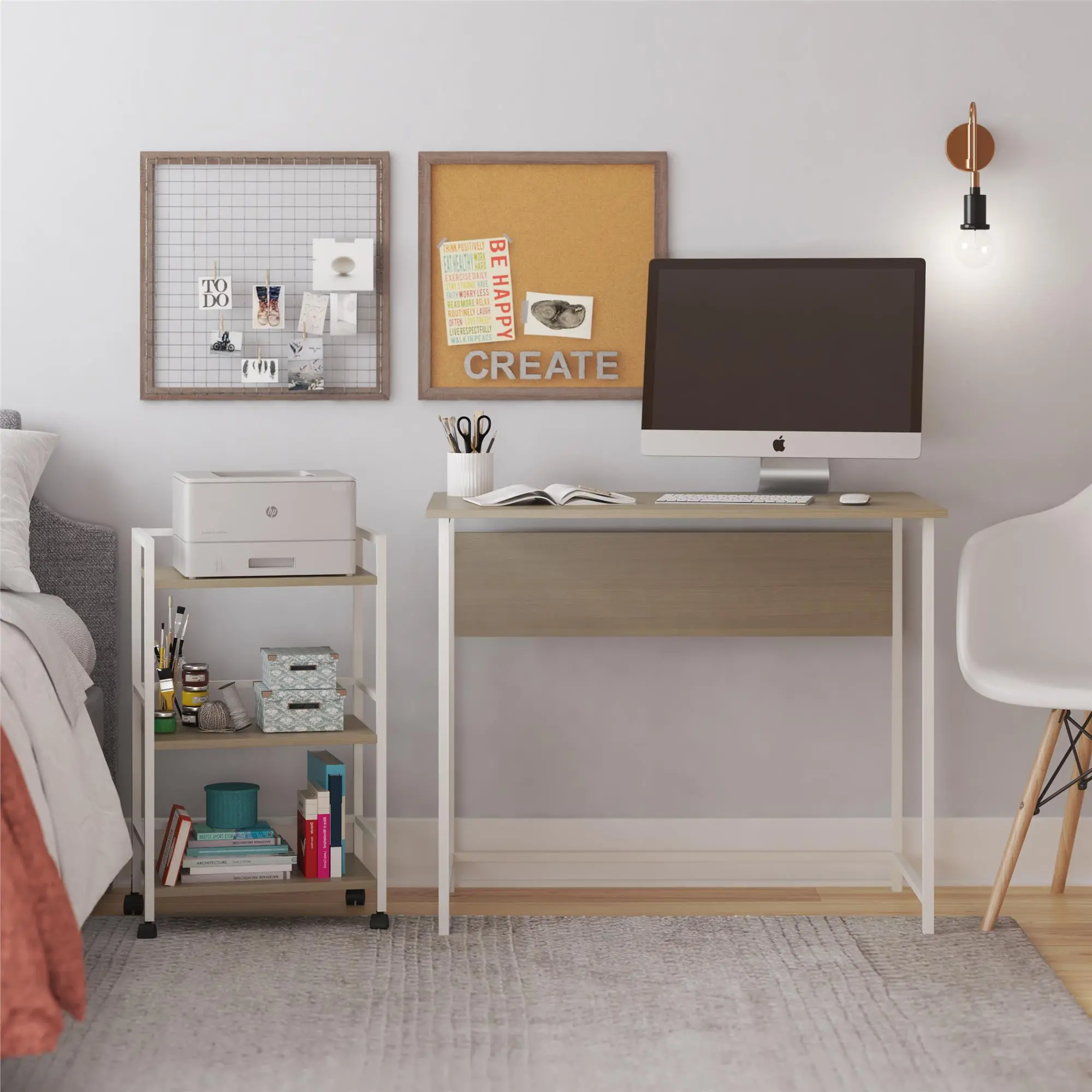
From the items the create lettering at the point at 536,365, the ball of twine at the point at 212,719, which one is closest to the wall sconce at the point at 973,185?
the create lettering at the point at 536,365

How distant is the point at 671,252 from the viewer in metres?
2.88

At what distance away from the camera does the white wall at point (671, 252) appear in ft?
9.30

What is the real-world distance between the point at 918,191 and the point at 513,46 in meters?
0.98

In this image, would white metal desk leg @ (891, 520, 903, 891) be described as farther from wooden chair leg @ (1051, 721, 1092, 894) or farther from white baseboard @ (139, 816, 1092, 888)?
wooden chair leg @ (1051, 721, 1092, 894)

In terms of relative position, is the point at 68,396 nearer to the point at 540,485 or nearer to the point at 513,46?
the point at 540,485

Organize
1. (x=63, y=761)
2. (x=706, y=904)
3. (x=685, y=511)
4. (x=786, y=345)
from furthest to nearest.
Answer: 1. (x=706, y=904)
2. (x=786, y=345)
3. (x=685, y=511)
4. (x=63, y=761)

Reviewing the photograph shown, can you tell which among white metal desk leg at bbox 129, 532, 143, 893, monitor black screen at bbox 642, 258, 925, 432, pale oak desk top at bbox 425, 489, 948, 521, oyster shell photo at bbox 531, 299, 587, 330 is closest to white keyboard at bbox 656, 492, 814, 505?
pale oak desk top at bbox 425, 489, 948, 521

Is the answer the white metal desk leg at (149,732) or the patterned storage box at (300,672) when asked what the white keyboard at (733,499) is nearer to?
the patterned storage box at (300,672)

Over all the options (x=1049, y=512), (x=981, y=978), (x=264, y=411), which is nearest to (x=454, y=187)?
(x=264, y=411)

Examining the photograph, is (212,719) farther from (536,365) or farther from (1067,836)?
(1067,836)

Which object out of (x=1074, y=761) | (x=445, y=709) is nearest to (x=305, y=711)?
(x=445, y=709)

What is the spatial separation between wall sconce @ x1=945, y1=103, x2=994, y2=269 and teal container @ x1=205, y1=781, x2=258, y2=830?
2006 millimetres

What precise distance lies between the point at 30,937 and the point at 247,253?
171 centimetres

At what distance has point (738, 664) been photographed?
2.97 m
